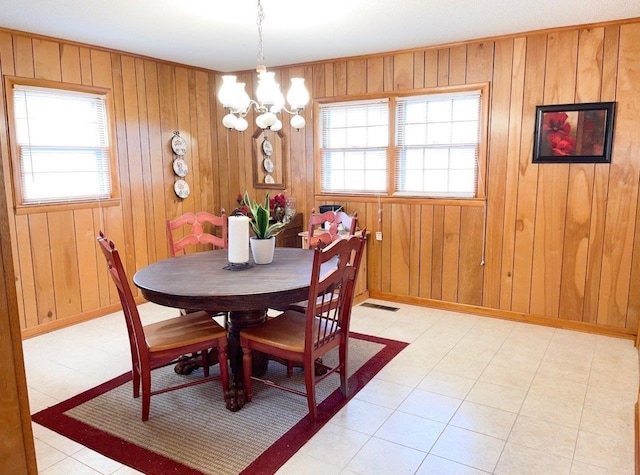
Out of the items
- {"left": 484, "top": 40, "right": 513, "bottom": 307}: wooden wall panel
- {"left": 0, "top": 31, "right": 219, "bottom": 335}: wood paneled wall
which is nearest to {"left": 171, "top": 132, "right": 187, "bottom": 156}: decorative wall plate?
{"left": 0, "top": 31, "right": 219, "bottom": 335}: wood paneled wall

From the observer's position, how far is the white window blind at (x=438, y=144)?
13.5 ft

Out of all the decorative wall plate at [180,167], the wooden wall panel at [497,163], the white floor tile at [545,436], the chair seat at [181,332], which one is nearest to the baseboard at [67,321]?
the decorative wall plate at [180,167]

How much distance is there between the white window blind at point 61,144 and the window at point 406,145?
2066 mm

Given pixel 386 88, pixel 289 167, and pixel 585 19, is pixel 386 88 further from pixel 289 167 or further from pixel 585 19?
pixel 585 19

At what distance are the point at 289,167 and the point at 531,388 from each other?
10.4 feet

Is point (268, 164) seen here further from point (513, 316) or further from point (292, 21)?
point (513, 316)

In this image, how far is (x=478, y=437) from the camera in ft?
7.67

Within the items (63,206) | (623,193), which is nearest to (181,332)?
(63,206)

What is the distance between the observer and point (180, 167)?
15.9 ft

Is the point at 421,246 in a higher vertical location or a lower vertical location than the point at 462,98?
lower

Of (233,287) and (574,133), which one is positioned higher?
(574,133)

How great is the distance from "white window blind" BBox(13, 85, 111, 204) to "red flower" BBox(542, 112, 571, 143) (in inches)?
145

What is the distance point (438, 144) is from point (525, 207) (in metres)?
0.92

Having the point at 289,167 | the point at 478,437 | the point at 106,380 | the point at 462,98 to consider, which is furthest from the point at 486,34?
the point at 106,380
